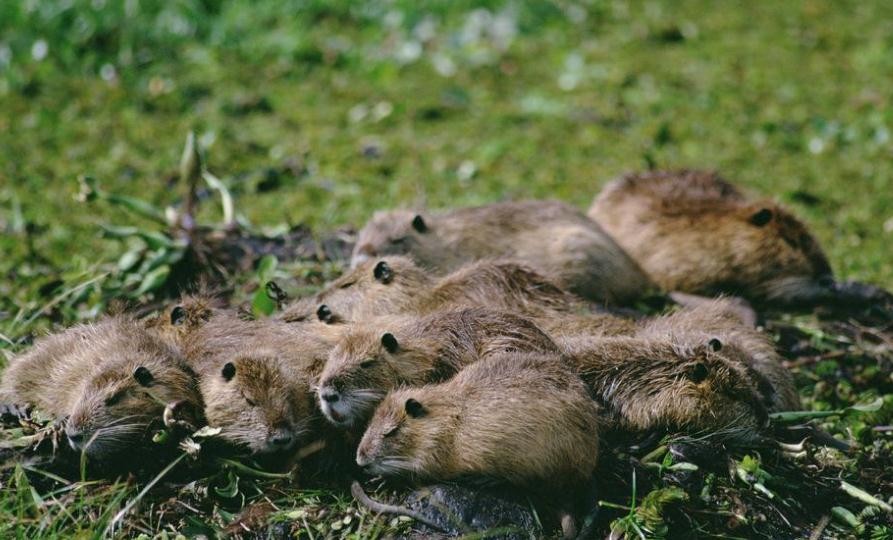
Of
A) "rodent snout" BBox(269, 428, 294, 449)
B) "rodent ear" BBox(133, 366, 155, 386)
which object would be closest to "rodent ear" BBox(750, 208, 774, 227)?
"rodent snout" BBox(269, 428, 294, 449)

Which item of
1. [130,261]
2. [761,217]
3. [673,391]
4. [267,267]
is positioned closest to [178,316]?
[267,267]

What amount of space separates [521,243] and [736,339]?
171 cm

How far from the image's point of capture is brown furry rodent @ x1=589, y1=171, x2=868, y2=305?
669cm

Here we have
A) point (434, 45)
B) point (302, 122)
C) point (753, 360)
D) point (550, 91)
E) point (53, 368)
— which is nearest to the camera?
point (53, 368)

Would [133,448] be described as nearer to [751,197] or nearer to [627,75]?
[751,197]

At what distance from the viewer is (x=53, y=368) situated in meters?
4.40

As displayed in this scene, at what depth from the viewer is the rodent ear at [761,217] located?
6.80 m

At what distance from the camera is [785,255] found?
674 centimetres

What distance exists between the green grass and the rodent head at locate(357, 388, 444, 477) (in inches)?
149

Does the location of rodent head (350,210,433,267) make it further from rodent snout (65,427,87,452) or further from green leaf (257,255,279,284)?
rodent snout (65,427,87,452)

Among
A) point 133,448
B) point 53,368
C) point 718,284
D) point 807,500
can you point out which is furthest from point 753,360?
point 53,368

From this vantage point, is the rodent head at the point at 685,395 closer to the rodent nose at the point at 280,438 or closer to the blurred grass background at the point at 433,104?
the rodent nose at the point at 280,438

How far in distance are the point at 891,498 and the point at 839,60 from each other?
7.86 m

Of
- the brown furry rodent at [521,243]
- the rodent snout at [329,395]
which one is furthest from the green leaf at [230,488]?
the brown furry rodent at [521,243]
